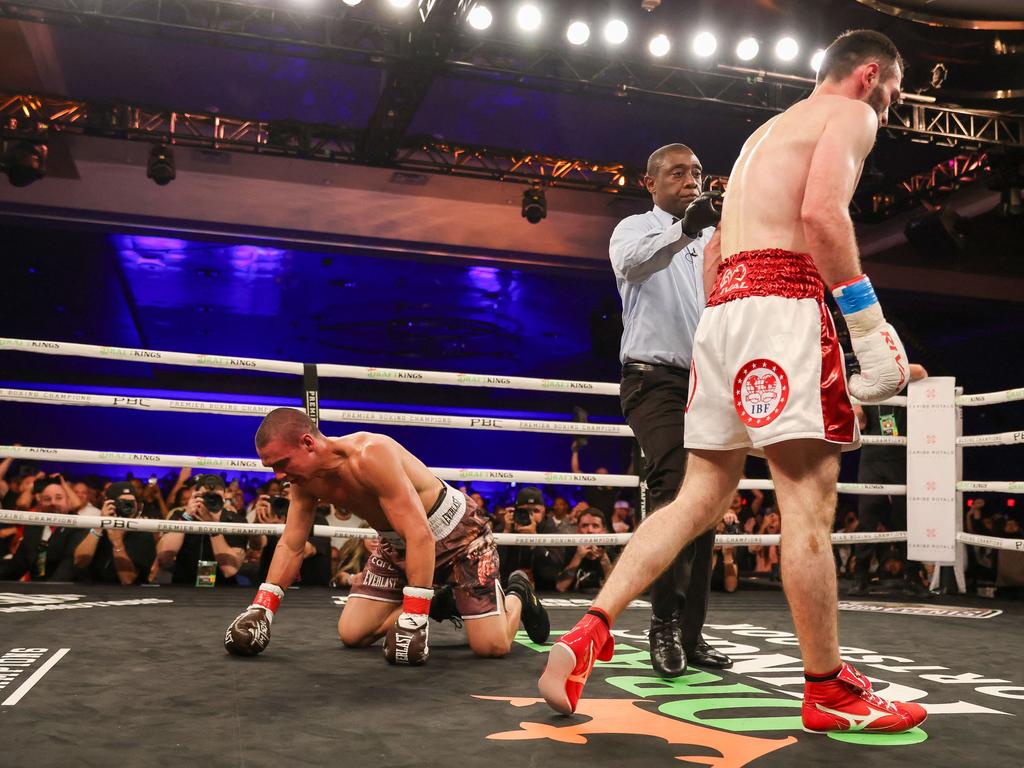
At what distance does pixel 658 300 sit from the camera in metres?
2.46

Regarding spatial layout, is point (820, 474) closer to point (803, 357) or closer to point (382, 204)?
point (803, 357)

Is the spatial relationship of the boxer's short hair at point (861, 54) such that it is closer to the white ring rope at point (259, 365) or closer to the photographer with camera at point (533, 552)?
the white ring rope at point (259, 365)

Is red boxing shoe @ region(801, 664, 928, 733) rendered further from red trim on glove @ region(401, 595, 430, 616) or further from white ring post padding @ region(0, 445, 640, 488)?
white ring post padding @ region(0, 445, 640, 488)

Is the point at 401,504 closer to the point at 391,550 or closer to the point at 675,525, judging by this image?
the point at 391,550

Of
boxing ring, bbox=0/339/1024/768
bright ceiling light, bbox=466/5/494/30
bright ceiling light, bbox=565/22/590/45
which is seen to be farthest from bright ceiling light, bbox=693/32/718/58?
boxing ring, bbox=0/339/1024/768

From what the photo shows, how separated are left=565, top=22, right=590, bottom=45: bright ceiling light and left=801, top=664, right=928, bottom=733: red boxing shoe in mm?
5770

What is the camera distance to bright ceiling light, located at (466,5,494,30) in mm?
6500

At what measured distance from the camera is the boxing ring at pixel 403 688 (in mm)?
1375

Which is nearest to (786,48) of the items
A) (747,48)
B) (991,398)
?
(747,48)

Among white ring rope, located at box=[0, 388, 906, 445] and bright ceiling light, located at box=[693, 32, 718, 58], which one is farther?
bright ceiling light, located at box=[693, 32, 718, 58]

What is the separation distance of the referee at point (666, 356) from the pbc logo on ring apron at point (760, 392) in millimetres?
512

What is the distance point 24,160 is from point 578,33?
443 cm

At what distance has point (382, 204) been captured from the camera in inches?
361

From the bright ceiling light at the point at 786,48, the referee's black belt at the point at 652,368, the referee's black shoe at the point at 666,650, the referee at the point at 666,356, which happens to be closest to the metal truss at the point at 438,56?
the bright ceiling light at the point at 786,48
